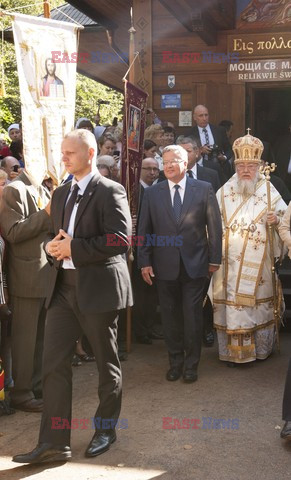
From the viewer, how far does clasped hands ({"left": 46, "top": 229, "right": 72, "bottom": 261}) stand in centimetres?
460

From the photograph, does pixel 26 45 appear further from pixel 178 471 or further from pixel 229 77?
pixel 229 77

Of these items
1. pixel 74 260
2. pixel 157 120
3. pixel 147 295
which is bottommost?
pixel 147 295

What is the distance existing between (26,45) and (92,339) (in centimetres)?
259

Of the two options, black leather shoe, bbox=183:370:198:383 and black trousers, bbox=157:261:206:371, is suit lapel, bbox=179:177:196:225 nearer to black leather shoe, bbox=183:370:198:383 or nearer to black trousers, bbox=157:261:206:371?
black trousers, bbox=157:261:206:371

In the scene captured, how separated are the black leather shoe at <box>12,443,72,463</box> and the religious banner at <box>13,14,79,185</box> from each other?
7.12ft

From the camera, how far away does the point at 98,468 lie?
467 cm

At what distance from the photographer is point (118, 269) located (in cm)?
482

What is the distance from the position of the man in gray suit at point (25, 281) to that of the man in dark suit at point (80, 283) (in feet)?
2.88

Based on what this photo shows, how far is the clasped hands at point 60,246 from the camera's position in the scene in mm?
4598

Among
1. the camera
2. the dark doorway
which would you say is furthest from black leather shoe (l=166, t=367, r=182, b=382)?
the dark doorway

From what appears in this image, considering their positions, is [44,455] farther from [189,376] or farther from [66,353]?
[189,376]

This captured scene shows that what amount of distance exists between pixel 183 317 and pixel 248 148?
5.59ft

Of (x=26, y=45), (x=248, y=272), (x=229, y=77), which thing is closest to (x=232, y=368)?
(x=248, y=272)

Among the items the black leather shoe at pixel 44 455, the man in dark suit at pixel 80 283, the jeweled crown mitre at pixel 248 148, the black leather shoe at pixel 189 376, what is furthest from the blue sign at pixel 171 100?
the black leather shoe at pixel 44 455
